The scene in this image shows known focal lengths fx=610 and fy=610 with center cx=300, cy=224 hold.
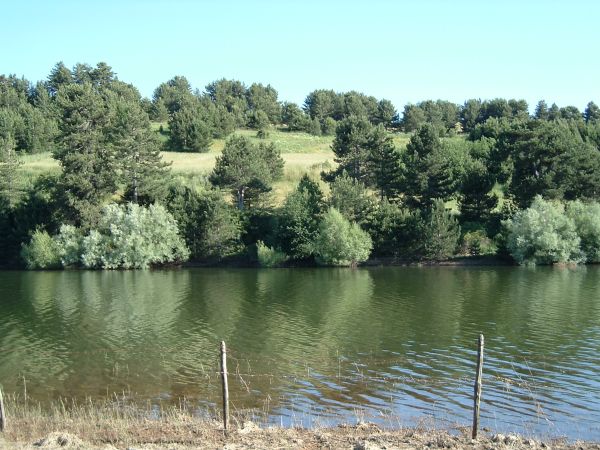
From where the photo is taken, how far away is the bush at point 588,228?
68688mm

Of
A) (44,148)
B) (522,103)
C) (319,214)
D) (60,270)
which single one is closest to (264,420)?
(319,214)

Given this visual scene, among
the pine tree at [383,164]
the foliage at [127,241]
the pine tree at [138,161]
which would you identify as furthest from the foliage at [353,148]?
the foliage at [127,241]

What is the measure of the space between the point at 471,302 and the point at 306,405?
2544cm

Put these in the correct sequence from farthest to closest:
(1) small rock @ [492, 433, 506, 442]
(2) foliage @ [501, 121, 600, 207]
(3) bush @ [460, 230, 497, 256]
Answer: (2) foliage @ [501, 121, 600, 207] < (3) bush @ [460, 230, 497, 256] < (1) small rock @ [492, 433, 506, 442]

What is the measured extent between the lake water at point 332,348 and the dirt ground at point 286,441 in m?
1.99

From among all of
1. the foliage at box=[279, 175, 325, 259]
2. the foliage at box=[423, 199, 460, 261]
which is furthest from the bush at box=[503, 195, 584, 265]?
the foliage at box=[279, 175, 325, 259]

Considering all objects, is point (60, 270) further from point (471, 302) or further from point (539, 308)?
point (539, 308)

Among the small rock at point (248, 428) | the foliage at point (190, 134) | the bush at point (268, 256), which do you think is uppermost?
the foliage at point (190, 134)

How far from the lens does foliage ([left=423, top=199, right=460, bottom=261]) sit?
233ft

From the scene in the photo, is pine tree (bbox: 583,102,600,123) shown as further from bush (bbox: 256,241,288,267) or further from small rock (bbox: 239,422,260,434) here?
small rock (bbox: 239,422,260,434)

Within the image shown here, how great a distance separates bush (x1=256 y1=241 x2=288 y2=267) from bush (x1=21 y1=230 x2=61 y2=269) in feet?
84.4

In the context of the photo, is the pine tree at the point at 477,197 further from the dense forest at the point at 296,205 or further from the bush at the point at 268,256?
the bush at the point at 268,256

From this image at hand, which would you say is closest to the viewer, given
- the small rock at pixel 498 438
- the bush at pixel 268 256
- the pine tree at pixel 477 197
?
the small rock at pixel 498 438

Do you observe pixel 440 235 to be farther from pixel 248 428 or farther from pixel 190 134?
pixel 190 134
